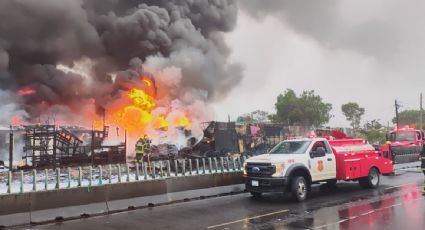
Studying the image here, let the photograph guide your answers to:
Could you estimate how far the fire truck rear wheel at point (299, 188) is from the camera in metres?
10.2

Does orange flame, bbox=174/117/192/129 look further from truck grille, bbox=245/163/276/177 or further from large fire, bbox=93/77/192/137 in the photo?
truck grille, bbox=245/163/276/177

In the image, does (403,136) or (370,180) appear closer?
(370,180)

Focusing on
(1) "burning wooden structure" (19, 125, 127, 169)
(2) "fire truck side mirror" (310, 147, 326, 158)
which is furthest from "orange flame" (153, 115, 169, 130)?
(2) "fire truck side mirror" (310, 147, 326, 158)

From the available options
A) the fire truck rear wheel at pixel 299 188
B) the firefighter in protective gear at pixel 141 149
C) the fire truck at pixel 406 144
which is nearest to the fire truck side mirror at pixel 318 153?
the fire truck rear wheel at pixel 299 188

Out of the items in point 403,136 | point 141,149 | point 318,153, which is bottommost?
point 318,153

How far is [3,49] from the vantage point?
85.8 ft

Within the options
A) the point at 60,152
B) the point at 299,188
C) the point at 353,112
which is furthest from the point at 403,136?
the point at 353,112

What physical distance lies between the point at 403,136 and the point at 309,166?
14272 mm

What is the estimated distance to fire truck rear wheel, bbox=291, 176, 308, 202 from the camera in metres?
10.2

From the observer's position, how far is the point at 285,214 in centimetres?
854

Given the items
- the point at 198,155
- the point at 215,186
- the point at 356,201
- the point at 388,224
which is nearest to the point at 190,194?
the point at 215,186

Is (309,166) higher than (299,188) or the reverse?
higher

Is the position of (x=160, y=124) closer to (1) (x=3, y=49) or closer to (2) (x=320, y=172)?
(1) (x=3, y=49)

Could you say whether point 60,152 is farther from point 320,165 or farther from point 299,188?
point 320,165
